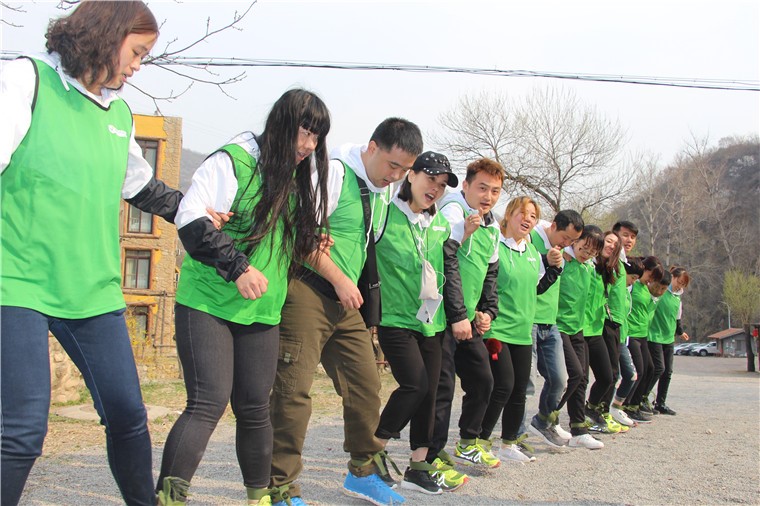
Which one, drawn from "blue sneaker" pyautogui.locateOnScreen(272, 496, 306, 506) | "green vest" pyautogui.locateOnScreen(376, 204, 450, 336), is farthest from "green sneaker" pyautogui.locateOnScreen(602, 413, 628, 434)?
"blue sneaker" pyautogui.locateOnScreen(272, 496, 306, 506)

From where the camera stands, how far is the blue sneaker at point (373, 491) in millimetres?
3984

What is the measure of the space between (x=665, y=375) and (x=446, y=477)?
20.0 ft

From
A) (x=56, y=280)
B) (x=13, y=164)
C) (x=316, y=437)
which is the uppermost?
(x=13, y=164)

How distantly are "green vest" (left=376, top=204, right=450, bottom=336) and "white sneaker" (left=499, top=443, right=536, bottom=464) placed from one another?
65.5 inches

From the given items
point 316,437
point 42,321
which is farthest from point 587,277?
point 42,321

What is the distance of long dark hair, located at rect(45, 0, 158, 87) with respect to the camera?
8.57 feet

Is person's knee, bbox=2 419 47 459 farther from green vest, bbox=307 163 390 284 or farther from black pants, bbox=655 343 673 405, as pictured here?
black pants, bbox=655 343 673 405

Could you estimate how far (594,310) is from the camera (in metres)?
7.27

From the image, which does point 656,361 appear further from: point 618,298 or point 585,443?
point 585,443

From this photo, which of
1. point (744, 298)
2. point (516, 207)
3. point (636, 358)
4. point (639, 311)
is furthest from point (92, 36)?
point (744, 298)

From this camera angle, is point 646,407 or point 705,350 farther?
point 705,350

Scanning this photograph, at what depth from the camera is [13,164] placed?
247 cm

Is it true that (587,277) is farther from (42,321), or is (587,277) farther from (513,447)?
(42,321)

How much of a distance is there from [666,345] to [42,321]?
8.89 m
